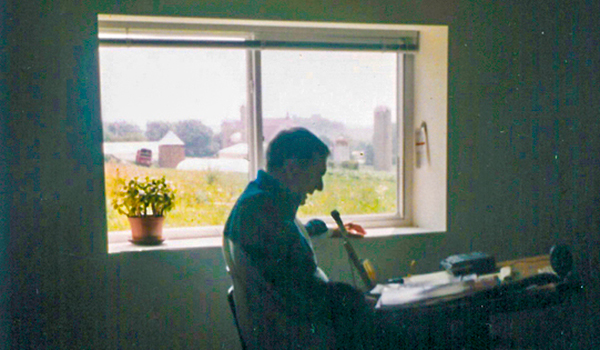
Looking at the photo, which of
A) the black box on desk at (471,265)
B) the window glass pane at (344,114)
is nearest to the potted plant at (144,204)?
the window glass pane at (344,114)

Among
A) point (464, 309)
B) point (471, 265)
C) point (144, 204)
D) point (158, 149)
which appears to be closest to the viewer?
point (464, 309)

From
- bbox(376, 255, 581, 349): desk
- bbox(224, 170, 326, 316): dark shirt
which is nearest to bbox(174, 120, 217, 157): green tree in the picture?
bbox(224, 170, 326, 316): dark shirt

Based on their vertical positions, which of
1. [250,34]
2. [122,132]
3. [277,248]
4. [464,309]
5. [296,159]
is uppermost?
[250,34]

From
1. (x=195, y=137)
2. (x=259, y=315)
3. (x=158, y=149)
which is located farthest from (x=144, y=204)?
(x=259, y=315)

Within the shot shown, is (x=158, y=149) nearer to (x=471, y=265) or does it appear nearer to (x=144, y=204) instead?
(x=144, y=204)

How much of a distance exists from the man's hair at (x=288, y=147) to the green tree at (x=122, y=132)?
0.82 meters

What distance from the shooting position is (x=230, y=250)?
5.25 ft

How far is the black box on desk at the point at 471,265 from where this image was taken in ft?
6.56

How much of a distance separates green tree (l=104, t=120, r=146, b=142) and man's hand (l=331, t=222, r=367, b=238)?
3.24 ft

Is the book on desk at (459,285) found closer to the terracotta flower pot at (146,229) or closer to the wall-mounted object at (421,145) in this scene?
the wall-mounted object at (421,145)

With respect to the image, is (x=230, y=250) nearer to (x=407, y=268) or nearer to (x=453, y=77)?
(x=407, y=268)

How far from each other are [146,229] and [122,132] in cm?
46

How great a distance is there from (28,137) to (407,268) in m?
1.79

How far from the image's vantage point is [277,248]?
5.00 ft
